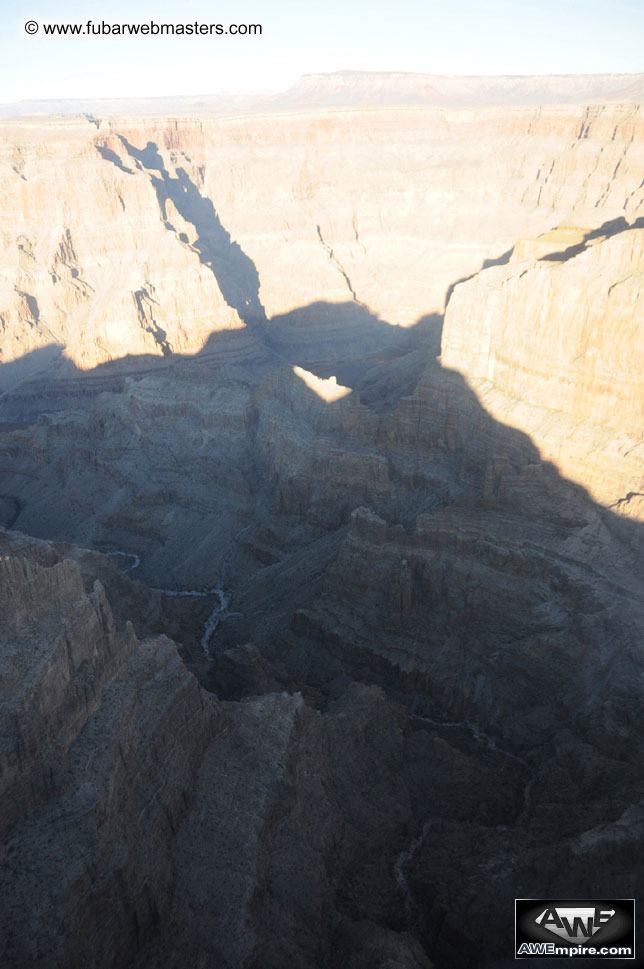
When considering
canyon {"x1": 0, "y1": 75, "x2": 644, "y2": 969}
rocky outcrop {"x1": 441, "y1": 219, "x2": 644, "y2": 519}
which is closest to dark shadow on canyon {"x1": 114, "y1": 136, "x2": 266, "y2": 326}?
canyon {"x1": 0, "y1": 75, "x2": 644, "y2": 969}

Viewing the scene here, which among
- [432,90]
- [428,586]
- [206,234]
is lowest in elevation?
[428,586]

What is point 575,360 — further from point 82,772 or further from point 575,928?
point 82,772

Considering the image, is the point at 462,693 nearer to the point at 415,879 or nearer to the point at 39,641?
Result: the point at 415,879

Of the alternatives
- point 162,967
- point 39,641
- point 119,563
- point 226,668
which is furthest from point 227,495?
point 162,967

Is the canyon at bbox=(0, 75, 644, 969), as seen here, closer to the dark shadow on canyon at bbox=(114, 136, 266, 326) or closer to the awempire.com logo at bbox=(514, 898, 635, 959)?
the awempire.com logo at bbox=(514, 898, 635, 959)

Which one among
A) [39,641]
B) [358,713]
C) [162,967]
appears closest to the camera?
[162,967]

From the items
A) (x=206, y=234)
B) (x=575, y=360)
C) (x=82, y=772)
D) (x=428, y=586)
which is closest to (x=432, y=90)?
(x=206, y=234)

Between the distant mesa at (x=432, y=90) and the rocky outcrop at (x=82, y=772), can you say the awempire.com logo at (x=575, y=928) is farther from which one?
the distant mesa at (x=432, y=90)
